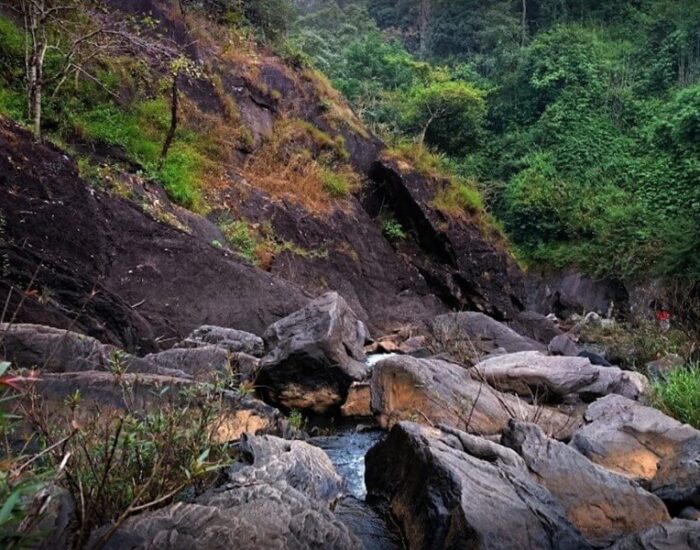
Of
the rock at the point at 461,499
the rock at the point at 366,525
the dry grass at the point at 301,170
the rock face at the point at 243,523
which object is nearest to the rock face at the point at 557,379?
the rock at the point at 461,499

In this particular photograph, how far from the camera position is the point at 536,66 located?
3150 centimetres

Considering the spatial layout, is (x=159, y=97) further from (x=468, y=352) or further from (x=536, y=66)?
(x=536, y=66)

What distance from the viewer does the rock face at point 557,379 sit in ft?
31.1

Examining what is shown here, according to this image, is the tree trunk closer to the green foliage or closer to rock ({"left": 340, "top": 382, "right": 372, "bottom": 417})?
the green foliage

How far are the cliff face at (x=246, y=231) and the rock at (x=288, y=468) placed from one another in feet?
6.80

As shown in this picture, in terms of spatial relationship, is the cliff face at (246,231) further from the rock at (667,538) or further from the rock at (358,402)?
the rock at (667,538)

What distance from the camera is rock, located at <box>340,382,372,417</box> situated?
912cm

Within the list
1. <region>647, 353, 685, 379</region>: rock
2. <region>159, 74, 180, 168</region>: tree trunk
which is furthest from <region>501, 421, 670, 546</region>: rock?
<region>159, 74, 180, 168</region>: tree trunk

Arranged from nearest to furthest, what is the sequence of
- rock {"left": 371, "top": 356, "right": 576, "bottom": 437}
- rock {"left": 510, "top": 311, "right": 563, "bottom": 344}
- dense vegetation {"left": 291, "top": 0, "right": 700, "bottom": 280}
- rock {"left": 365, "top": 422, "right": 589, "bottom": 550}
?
rock {"left": 365, "top": 422, "right": 589, "bottom": 550} → rock {"left": 371, "top": 356, "right": 576, "bottom": 437} → rock {"left": 510, "top": 311, "right": 563, "bottom": 344} → dense vegetation {"left": 291, "top": 0, "right": 700, "bottom": 280}

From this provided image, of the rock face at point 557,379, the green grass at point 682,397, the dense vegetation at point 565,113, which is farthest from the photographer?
the dense vegetation at point 565,113

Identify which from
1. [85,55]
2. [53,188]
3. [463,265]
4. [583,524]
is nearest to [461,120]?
[463,265]

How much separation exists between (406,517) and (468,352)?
7.51m

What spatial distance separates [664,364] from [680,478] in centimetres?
584

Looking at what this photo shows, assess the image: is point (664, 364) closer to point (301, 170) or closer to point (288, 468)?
point (288, 468)
